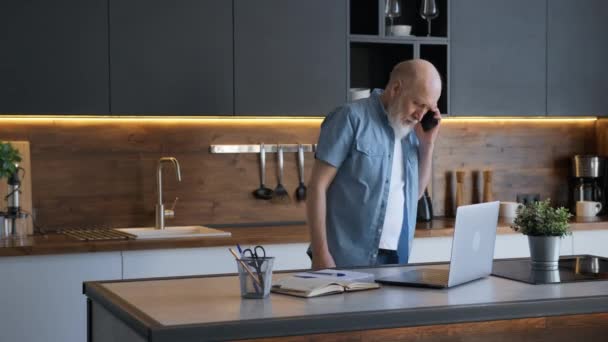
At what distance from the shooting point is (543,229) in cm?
280

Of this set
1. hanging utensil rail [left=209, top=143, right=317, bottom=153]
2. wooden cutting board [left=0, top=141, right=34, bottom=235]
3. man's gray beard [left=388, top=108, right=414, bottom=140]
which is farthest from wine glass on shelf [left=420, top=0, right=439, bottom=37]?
wooden cutting board [left=0, top=141, right=34, bottom=235]

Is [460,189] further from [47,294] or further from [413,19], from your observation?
[47,294]

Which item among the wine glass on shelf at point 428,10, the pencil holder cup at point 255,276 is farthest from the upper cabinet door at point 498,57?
the pencil holder cup at point 255,276

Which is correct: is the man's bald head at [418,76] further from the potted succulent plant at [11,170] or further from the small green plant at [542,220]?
the potted succulent plant at [11,170]

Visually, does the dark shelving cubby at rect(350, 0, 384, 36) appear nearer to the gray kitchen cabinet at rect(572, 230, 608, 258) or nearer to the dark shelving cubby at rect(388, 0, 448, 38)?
the dark shelving cubby at rect(388, 0, 448, 38)

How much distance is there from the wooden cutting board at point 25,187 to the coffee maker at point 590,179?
3.06 meters

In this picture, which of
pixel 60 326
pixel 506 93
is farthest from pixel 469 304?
pixel 506 93

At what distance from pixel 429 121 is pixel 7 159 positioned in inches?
75.0

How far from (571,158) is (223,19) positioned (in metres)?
2.38

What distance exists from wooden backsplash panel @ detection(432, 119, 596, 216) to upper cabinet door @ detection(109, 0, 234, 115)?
4.76 feet

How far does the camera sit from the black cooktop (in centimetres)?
271

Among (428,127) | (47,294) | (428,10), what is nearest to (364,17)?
(428,10)

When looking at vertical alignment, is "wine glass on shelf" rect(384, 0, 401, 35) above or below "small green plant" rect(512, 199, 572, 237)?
above

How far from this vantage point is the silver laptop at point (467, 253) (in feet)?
8.21
